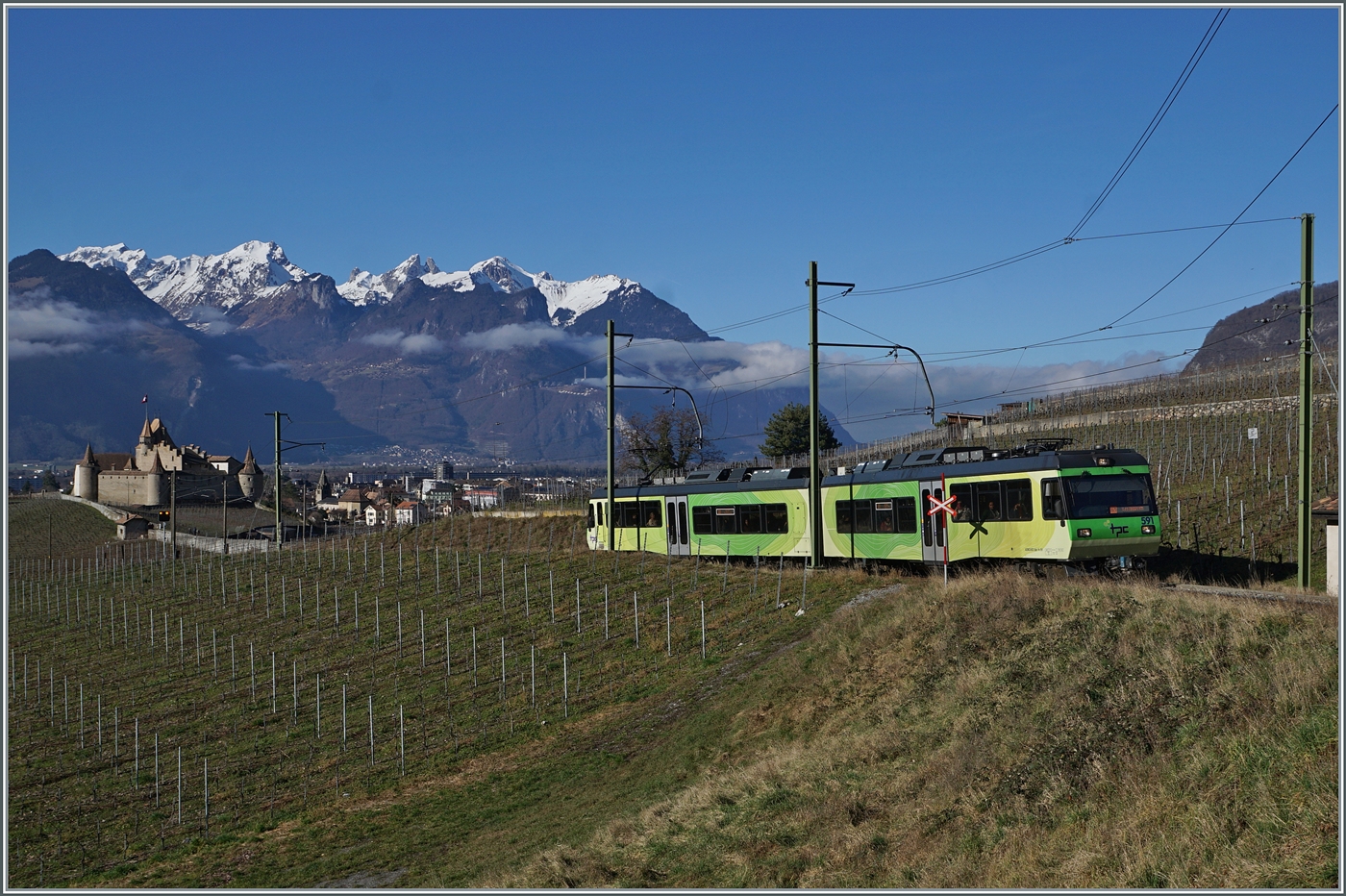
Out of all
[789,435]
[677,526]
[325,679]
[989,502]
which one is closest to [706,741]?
[989,502]

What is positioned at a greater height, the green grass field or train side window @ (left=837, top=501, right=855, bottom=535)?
train side window @ (left=837, top=501, right=855, bottom=535)

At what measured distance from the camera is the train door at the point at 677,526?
4516cm

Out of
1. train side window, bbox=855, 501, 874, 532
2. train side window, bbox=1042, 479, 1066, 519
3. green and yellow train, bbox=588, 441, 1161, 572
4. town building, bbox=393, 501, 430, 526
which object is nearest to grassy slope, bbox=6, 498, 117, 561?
town building, bbox=393, 501, 430, 526

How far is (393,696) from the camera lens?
3316cm

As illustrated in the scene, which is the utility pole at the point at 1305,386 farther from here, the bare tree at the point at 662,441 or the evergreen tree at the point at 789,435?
the bare tree at the point at 662,441

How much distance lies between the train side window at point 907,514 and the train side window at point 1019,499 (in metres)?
3.90

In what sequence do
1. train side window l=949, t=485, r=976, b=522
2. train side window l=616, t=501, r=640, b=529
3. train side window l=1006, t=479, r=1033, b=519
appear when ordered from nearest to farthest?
Result: 1. train side window l=1006, t=479, r=1033, b=519
2. train side window l=949, t=485, r=976, b=522
3. train side window l=616, t=501, r=640, b=529

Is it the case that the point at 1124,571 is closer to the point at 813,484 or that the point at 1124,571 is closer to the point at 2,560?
the point at 813,484

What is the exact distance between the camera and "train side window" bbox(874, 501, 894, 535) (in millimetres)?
34938

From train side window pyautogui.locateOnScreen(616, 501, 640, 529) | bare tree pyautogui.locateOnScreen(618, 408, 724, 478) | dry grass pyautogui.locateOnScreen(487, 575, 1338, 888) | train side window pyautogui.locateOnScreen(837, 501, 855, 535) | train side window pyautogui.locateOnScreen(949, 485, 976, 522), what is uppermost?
bare tree pyautogui.locateOnScreen(618, 408, 724, 478)

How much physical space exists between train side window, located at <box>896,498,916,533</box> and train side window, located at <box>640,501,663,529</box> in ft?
47.1

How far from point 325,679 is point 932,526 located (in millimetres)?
20092

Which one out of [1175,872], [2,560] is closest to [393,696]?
[2,560]

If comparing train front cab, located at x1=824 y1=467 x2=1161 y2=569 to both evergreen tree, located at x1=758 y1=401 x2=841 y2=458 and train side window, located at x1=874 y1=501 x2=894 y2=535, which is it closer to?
train side window, located at x1=874 y1=501 x2=894 y2=535
